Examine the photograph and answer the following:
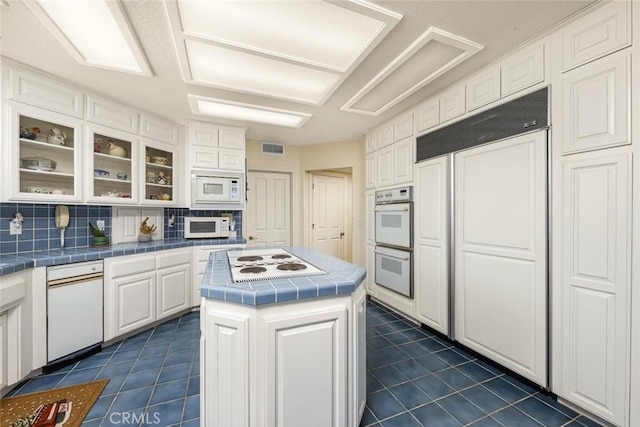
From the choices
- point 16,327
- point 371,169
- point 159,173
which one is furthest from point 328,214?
point 16,327

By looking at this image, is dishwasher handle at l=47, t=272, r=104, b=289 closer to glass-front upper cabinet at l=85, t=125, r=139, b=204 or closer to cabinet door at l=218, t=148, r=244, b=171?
glass-front upper cabinet at l=85, t=125, r=139, b=204

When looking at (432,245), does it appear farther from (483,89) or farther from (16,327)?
(16,327)

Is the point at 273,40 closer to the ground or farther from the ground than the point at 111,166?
farther from the ground

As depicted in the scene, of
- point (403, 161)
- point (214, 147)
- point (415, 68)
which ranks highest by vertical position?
point (415, 68)

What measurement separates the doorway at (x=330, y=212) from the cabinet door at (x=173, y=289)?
218 cm

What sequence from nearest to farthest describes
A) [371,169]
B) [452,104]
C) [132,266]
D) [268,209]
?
1. [452,104]
2. [132,266]
3. [371,169]
4. [268,209]

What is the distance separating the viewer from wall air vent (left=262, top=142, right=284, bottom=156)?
14.1 ft

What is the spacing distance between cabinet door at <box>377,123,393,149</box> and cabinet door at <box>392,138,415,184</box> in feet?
0.45

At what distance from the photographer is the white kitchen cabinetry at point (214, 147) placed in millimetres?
3398

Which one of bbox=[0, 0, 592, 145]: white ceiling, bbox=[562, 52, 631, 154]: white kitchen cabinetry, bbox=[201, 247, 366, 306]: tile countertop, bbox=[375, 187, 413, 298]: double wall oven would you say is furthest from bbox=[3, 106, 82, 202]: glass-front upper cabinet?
bbox=[562, 52, 631, 154]: white kitchen cabinetry

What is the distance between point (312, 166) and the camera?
4.53 metres

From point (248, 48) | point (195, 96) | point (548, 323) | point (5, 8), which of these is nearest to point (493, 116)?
point (548, 323)

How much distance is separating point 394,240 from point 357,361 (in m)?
2.00

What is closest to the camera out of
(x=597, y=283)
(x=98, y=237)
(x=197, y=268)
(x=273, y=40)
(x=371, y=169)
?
(x=597, y=283)
